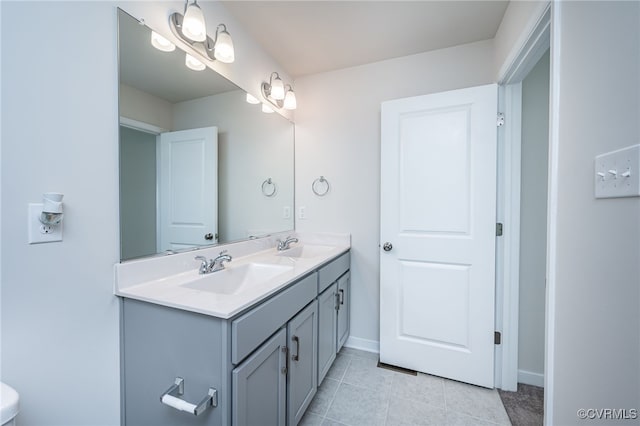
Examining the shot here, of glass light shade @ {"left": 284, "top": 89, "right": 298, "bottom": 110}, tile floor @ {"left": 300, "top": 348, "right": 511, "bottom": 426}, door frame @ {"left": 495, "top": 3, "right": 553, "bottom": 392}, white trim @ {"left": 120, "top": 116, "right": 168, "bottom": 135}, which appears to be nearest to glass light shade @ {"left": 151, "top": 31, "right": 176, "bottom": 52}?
white trim @ {"left": 120, "top": 116, "right": 168, "bottom": 135}

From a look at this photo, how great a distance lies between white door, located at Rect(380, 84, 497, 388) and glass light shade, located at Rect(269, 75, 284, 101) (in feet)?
2.70

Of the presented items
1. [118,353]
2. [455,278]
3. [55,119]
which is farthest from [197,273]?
[455,278]

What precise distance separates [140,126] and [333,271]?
1329 mm

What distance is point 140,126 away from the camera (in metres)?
1.09

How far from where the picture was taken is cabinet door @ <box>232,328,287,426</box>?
2.72 feet

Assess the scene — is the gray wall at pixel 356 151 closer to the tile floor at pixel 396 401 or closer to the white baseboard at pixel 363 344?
the white baseboard at pixel 363 344

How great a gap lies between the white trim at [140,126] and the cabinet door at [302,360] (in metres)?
1.08

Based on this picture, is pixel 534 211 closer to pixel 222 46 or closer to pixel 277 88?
pixel 277 88

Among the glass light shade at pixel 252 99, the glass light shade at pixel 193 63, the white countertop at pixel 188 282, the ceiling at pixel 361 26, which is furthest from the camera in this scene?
the glass light shade at pixel 252 99

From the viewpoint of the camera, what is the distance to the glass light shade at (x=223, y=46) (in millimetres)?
1368

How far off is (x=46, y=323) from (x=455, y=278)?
2.02m

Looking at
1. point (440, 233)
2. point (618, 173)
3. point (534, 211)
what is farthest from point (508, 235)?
point (618, 173)

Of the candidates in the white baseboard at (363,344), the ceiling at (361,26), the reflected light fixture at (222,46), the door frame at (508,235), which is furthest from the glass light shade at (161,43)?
the white baseboard at (363,344)

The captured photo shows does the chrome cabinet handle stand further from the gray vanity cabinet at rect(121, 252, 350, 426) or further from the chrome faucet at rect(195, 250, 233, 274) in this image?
the chrome faucet at rect(195, 250, 233, 274)
